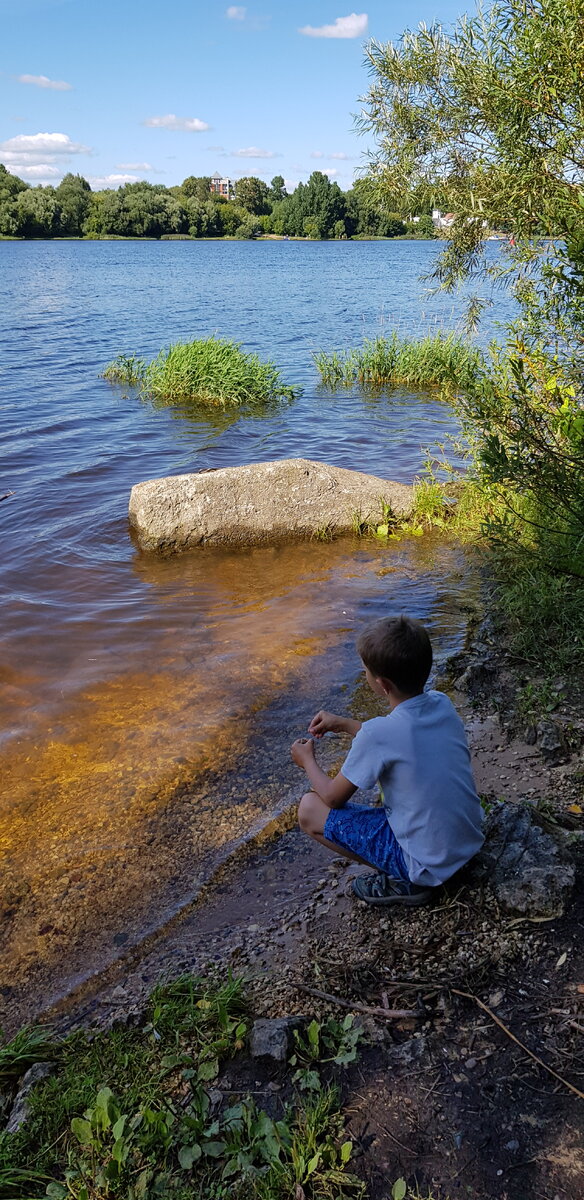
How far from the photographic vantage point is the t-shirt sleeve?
10.6 feet

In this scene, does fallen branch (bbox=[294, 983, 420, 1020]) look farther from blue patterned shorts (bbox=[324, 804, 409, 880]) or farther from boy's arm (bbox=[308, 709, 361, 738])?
boy's arm (bbox=[308, 709, 361, 738])

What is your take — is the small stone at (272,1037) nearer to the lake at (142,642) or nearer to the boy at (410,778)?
the boy at (410,778)

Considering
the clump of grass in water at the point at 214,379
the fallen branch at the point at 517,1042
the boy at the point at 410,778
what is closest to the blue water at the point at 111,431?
the clump of grass in water at the point at 214,379

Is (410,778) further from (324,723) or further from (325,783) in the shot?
(324,723)

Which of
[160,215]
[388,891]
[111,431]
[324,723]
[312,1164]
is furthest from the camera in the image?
[160,215]

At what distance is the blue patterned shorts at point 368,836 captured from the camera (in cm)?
346

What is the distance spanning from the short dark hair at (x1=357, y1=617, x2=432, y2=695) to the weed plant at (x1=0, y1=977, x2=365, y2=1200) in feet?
4.40

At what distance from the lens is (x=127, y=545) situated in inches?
388

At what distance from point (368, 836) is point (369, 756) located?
492 millimetres

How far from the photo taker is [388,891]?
350 cm

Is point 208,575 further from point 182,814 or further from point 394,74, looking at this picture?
point 394,74

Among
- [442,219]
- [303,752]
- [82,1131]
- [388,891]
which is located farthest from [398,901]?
[442,219]

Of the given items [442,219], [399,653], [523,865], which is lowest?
[523,865]

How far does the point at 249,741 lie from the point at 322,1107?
10.4 ft
